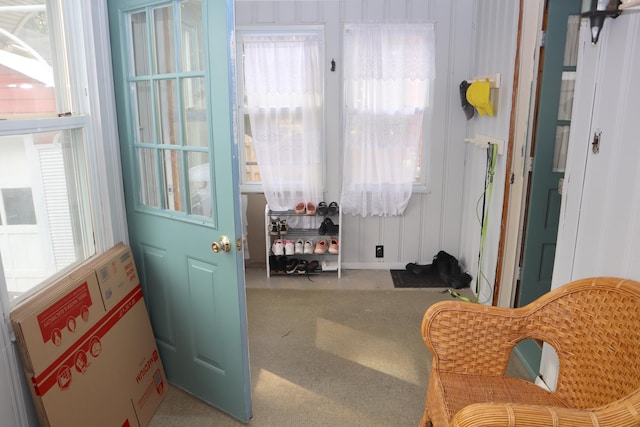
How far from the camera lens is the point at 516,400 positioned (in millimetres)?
1541

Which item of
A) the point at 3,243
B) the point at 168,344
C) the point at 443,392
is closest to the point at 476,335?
the point at 443,392

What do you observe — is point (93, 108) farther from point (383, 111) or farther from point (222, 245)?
point (383, 111)

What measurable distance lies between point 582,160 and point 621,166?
A: 0.27 metres

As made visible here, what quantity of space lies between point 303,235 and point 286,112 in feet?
3.53

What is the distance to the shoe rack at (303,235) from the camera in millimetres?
3895

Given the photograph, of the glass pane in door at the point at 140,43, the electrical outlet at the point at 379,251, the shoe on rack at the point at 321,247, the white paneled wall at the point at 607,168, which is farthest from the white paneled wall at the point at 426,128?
the glass pane in door at the point at 140,43

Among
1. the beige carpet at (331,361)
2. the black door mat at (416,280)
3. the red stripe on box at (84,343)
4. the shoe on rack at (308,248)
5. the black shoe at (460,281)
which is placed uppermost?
the red stripe on box at (84,343)

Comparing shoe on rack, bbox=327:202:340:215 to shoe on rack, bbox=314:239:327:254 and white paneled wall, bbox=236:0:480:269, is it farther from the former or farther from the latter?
shoe on rack, bbox=314:239:327:254

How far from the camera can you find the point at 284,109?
3779 millimetres

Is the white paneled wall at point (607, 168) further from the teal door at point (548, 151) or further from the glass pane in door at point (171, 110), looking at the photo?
the glass pane in door at point (171, 110)

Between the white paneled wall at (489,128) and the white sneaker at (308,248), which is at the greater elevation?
the white paneled wall at (489,128)

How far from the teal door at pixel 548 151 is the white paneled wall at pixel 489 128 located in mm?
253

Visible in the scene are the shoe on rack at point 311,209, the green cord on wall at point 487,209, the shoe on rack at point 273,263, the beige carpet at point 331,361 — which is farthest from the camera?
the shoe on rack at point 273,263

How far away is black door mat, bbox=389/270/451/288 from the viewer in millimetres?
3762
